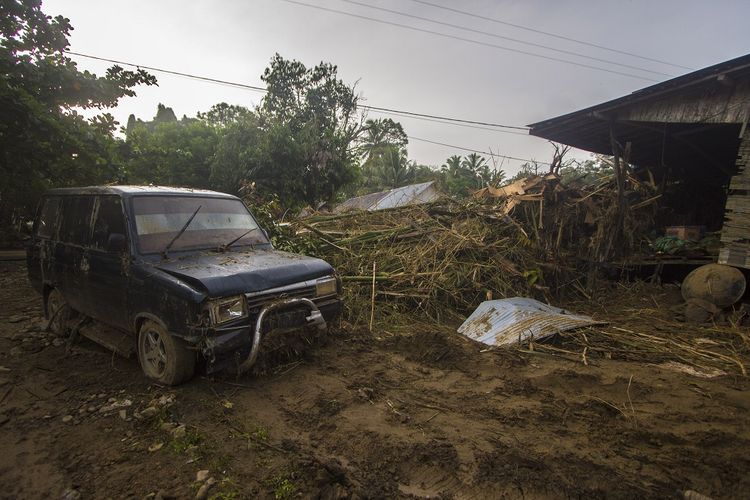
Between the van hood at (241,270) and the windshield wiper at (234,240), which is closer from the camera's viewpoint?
the van hood at (241,270)

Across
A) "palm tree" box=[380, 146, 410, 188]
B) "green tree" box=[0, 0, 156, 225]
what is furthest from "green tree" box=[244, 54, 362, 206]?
"palm tree" box=[380, 146, 410, 188]

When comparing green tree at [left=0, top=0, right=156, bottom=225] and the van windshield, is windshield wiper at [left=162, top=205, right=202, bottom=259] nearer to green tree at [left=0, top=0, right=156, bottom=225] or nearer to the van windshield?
the van windshield

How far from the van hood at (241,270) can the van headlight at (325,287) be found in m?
0.07

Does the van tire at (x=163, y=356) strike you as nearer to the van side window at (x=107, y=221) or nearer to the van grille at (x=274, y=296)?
the van grille at (x=274, y=296)

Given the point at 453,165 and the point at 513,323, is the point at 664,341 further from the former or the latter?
the point at 453,165

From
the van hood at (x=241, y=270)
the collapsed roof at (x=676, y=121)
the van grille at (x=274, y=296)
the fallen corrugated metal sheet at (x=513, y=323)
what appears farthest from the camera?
the collapsed roof at (x=676, y=121)

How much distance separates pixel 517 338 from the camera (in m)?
4.89

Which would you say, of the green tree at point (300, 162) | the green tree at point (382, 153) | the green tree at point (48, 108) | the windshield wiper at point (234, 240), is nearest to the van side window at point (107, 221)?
the windshield wiper at point (234, 240)

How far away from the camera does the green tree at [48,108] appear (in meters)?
6.92

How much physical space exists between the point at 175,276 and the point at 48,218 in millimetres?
3224

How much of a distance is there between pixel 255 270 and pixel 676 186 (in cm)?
1123

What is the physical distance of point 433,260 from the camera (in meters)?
6.73

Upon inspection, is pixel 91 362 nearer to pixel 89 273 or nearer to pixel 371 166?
pixel 89 273

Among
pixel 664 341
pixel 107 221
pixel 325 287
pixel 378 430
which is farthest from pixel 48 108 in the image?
pixel 664 341
